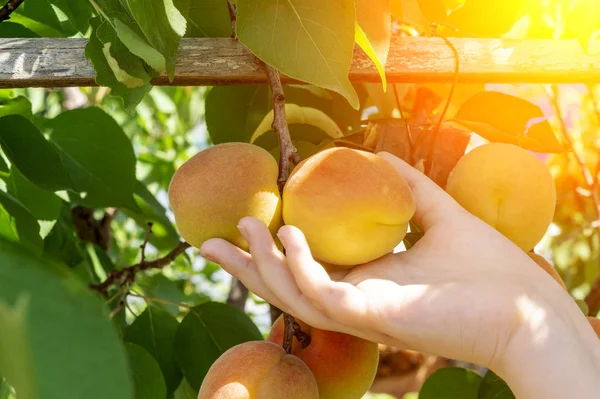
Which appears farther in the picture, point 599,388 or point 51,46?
point 51,46

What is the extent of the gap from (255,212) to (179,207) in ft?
0.25

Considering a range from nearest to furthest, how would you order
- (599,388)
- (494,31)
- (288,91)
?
(599,388) → (494,31) → (288,91)

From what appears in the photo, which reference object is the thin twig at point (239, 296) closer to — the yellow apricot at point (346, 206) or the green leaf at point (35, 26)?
the green leaf at point (35, 26)

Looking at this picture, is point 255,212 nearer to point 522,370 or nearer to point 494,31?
point 522,370

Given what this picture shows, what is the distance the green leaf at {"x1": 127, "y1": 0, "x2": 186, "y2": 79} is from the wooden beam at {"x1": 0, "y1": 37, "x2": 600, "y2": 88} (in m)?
0.04

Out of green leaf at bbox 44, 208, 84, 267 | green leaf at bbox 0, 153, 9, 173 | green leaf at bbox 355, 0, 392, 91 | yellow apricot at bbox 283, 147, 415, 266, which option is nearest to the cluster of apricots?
yellow apricot at bbox 283, 147, 415, 266

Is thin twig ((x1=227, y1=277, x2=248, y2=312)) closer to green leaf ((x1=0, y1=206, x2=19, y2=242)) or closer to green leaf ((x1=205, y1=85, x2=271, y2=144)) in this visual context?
green leaf ((x1=205, y1=85, x2=271, y2=144))

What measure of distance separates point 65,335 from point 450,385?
682 mm

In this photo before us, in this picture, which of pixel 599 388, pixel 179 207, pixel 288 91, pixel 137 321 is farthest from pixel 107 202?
pixel 599 388

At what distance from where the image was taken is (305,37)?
0.59 metres

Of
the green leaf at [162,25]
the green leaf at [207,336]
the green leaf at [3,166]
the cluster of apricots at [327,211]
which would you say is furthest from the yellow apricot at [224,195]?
the green leaf at [3,166]

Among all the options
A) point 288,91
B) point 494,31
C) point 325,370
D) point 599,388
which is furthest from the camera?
point 288,91

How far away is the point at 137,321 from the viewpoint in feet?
3.28

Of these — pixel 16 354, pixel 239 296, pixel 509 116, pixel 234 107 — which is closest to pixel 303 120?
pixel 234 107
